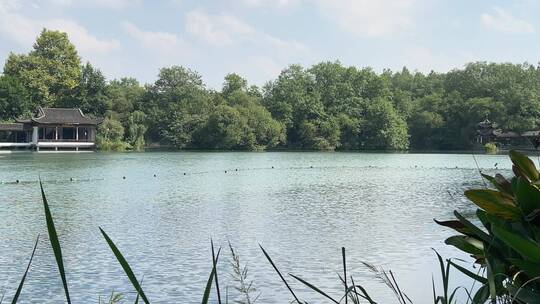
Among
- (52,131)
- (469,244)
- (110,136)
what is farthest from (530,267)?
(110,136)

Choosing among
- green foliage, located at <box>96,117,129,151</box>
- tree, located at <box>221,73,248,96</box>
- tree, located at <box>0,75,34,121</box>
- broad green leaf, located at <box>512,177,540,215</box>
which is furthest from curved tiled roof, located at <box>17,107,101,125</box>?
broad green leaf, located at <box>512,177,540,215</box>

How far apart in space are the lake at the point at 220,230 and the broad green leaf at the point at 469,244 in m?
0.31

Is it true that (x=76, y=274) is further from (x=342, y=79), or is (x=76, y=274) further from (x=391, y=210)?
(x=342, y=79)

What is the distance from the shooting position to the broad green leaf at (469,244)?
53.9 inches

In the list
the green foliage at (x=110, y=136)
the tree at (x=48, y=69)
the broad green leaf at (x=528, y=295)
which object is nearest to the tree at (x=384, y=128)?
the green foliage at (x=110, y=136)

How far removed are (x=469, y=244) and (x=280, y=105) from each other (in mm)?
53704

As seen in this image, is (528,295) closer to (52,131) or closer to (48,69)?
(52,131)

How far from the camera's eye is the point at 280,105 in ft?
180

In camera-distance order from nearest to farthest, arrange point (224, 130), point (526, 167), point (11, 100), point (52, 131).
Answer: point (526, 167) → point (52, 131) → point (11, 100) → point (224, 130)

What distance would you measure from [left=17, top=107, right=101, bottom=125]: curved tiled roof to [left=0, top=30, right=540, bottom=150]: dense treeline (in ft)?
8.57

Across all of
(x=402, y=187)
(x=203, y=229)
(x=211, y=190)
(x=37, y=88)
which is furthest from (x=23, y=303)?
(x=37, y=88)

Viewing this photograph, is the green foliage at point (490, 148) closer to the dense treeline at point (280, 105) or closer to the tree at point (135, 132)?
the dense treeline at point (280, 105)

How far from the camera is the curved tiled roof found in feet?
144

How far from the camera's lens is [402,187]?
19.7 m
